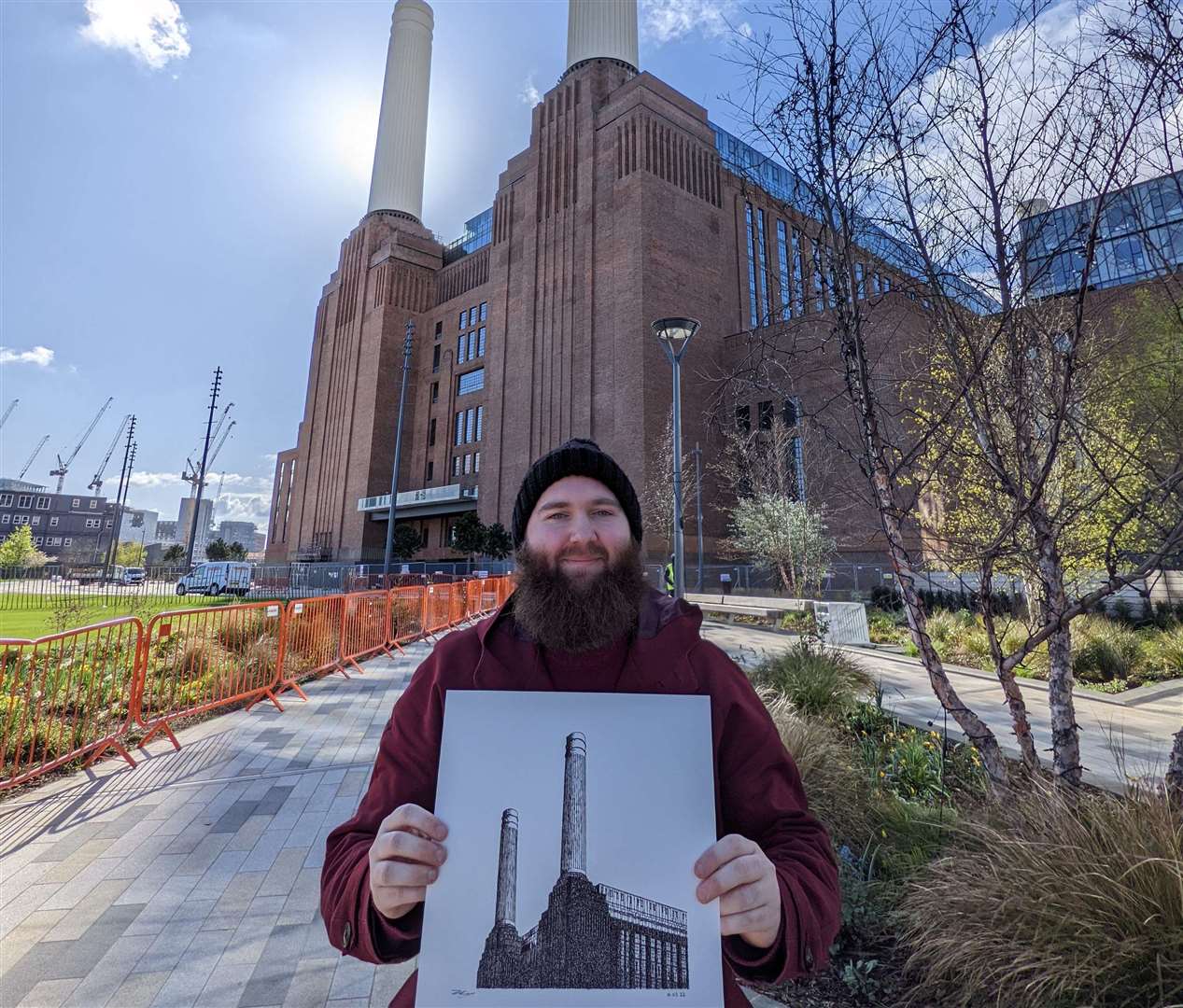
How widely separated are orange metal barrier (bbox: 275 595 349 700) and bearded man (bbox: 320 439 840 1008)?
8.21 m

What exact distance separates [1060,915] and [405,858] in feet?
8.81

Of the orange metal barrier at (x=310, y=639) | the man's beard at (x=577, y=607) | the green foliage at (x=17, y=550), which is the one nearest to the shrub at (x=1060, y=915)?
the man's beard at (x=577, y=607)

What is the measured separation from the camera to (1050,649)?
12.2 feet

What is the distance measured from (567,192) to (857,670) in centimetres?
4393

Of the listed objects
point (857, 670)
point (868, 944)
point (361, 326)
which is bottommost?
point (868, 944)

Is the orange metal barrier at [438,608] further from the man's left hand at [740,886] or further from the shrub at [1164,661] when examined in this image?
the shrub at [1164,661]

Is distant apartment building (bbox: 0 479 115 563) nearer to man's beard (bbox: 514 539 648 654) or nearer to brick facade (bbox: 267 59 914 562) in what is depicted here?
brick facade (bbox: 267 59 914 562)

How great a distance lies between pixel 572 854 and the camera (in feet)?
4.29

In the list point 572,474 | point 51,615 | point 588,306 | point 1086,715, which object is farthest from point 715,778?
point 588,306

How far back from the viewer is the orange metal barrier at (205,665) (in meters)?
6.76

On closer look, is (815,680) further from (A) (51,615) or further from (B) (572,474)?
(A) (51,615)

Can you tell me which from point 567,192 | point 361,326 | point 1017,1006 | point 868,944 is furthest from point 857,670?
point 361,326

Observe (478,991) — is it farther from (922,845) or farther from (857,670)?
(857,670)

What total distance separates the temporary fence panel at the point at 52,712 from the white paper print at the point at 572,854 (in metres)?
5.75
